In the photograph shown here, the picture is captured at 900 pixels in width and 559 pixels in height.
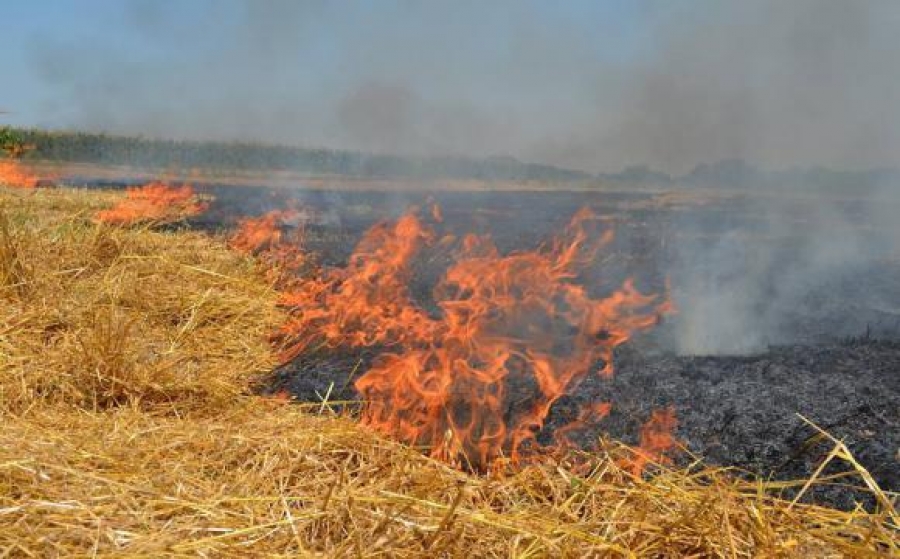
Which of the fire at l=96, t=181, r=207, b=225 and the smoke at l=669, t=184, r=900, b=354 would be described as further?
the fire at l=96, t=181, r=207, b=225

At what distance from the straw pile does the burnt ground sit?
1.37 feet

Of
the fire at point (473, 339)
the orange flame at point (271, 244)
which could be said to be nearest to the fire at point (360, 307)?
the fire at point (473, 339)

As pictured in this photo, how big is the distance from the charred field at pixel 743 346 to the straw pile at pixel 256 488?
0.37 m

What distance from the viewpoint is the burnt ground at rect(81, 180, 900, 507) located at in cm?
371

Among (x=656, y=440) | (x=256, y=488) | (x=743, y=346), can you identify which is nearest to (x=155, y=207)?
(x=743, y=346)

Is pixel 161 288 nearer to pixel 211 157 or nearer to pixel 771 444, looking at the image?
pixel 771 444

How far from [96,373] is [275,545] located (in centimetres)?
230

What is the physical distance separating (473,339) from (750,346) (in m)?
2.43

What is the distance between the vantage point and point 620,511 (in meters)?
2.82

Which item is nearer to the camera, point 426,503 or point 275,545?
point 275,545

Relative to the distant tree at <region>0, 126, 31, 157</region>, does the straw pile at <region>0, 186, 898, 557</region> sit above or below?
below

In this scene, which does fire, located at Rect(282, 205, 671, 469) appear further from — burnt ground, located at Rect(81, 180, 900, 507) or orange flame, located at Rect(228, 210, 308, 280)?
orange flame, located at Rect(228, 210, 308, 280)

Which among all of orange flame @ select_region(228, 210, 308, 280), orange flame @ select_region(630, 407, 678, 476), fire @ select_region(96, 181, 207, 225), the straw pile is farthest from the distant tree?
orange flame @ select_region(630, 407, 678, 476)

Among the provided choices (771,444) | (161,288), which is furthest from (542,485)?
(161,288)
